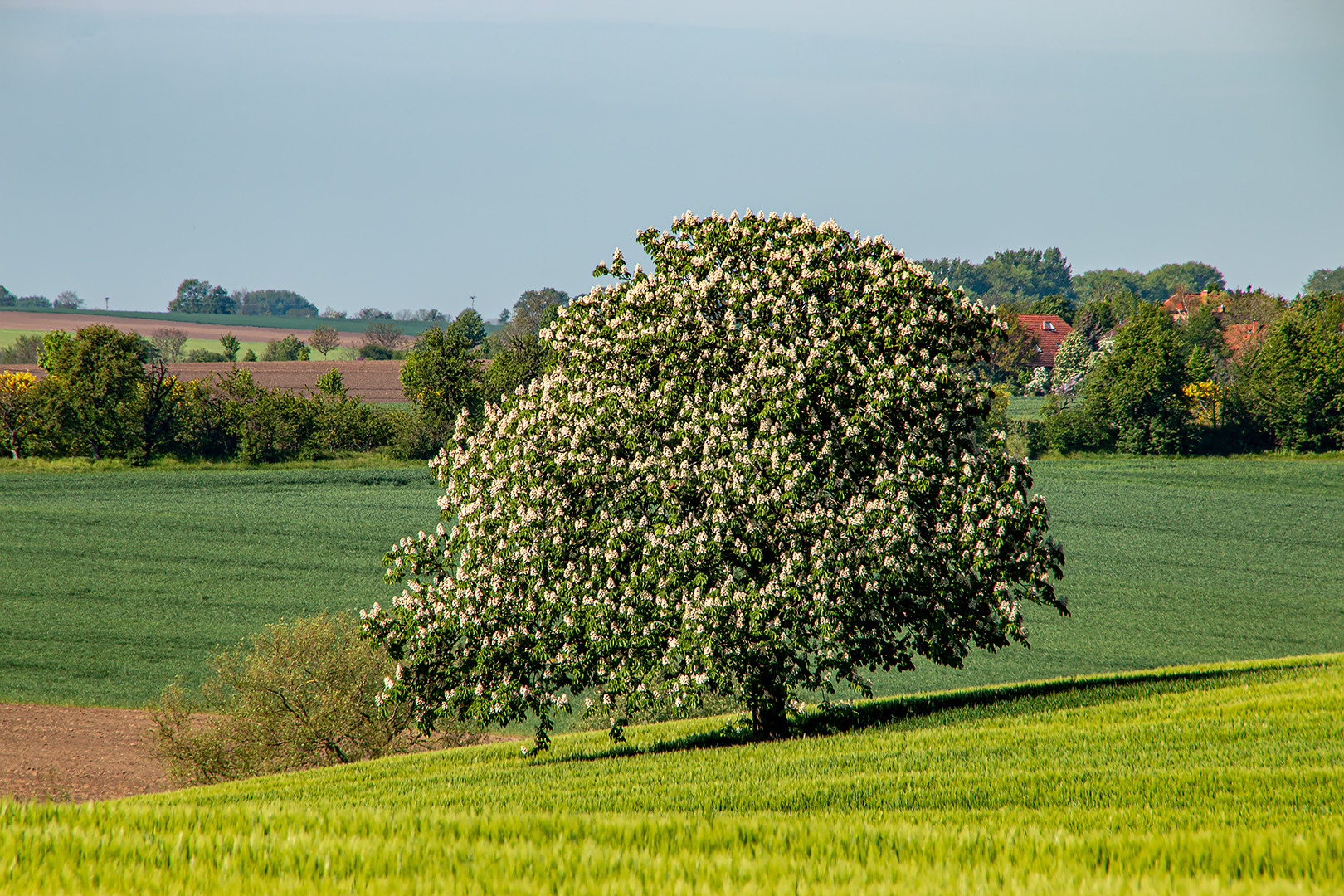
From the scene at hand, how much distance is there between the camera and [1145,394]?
97.2 meters

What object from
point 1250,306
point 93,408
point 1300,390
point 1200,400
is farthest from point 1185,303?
point 93,408

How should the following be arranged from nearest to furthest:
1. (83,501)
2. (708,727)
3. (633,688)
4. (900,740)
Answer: (900,740)
(633,688)
(708,727)
(83,501)

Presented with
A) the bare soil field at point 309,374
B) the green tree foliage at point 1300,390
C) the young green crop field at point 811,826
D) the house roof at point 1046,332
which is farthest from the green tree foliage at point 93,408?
the house roof at point 1046,332

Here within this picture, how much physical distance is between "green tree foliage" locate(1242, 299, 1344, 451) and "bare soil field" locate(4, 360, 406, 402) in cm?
9037

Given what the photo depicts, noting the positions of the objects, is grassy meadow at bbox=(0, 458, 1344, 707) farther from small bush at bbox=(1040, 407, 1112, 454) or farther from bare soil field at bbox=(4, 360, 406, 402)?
bare soil field at bbox=(4, 360, 406, 402)

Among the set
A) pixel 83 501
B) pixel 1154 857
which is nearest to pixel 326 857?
pixel 1154 857

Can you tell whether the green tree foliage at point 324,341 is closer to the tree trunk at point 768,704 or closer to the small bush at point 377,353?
the small bush at point 377,353

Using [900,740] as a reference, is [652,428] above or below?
above

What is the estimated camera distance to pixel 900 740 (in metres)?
17.5

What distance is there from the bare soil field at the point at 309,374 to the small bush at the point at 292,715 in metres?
94.4

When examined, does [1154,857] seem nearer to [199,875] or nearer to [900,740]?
[199,875]

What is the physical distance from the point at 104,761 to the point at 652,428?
71.7 feet

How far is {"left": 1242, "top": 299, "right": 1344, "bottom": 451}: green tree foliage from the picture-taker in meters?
92.4

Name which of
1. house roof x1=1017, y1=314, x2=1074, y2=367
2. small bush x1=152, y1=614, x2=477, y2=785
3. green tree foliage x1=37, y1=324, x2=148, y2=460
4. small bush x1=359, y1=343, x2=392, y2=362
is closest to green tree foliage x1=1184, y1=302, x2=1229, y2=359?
house roof x1=1017, y1=314, x2=1074, y2=367
